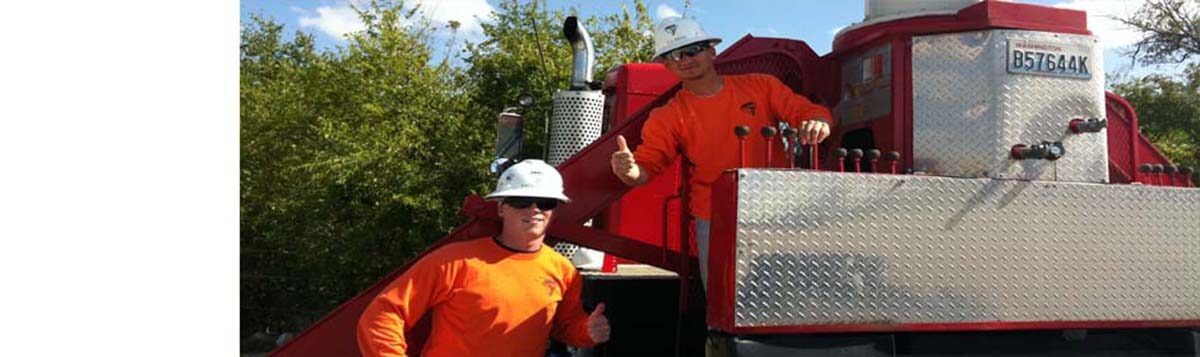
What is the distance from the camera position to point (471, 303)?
11.2ft

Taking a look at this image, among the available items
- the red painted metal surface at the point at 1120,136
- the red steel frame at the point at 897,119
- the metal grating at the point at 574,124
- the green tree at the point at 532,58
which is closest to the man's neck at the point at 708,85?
the red steel frame at the point at 897,119

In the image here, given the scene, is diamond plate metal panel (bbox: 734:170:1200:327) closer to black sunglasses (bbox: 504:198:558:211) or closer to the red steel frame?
the red steel frame

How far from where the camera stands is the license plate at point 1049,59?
379 cm

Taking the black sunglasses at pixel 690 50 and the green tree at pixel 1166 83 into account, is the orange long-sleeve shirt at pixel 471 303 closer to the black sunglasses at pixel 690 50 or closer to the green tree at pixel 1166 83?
the black sunglasses at pixel 690 50

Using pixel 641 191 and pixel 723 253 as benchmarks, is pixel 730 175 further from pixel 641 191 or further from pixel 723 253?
pixel 641 191

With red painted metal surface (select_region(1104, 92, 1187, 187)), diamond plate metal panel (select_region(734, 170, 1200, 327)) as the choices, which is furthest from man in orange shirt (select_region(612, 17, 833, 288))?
red painted metal surface (select_region(1104, 92, 1187, 187))

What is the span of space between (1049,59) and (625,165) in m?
1.85

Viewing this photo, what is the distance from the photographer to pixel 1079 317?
3.54 meters

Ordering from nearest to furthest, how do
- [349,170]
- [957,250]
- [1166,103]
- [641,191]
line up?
[957,250], [641,191], [349,170], [1166,103]

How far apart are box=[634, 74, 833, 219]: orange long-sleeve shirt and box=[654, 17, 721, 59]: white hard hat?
0.23 m

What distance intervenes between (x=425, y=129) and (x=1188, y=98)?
727 inches

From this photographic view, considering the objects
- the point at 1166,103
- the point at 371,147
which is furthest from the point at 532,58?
the point at 1166,103

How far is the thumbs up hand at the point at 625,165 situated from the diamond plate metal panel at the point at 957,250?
0.70 metres

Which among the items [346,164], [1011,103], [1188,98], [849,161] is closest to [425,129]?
[346,164]
